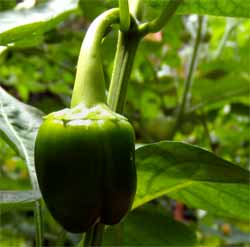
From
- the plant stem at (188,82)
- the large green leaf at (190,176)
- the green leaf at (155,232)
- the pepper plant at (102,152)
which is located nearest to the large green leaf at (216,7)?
the pepper plant at (102,152)

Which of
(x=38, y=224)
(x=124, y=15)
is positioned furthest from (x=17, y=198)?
(x=124, y=15)

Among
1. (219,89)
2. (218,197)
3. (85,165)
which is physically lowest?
(219,89)

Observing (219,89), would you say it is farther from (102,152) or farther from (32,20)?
(102,152)

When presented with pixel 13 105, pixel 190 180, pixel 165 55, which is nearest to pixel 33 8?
pixel 13 105

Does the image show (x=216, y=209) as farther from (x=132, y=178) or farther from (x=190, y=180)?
(x=132, y=178)

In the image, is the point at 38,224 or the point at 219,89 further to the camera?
the point at 219,89

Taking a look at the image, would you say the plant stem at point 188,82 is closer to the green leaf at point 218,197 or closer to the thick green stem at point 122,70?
the green leaf at point 218,197
